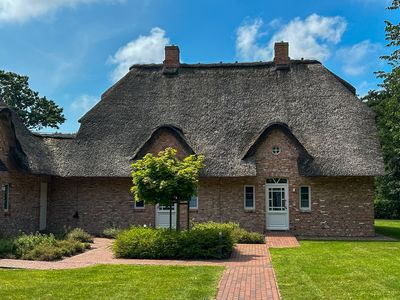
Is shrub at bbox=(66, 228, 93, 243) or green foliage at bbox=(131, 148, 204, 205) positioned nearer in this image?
green foliage at bbox=(131, 148, 204, 205)

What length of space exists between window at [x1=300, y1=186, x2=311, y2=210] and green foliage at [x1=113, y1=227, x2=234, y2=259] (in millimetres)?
8032

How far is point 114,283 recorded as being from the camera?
10.9 meters

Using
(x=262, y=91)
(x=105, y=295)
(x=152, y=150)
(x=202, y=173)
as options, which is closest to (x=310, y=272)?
(x=105, y=295)

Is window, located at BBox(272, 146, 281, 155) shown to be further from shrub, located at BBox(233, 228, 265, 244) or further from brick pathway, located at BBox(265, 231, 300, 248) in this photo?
shrub, located at BBox(233, 228, 265, 244)

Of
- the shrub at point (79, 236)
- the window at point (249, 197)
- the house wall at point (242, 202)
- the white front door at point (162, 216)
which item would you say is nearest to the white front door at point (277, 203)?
the house wall at point (242, 202)

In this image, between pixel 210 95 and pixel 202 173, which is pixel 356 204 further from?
pixel 210 95

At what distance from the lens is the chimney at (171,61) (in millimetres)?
27891

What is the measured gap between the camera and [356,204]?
73.6 ft

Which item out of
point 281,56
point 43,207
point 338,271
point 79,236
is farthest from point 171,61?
point 338,271

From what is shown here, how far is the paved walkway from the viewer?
10.2 metres

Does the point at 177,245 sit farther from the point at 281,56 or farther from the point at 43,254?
the point at 281,56

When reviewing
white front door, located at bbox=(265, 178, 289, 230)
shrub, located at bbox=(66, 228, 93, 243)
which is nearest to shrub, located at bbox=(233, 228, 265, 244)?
white front door, located at bbox=(265, 178, 289, 230)

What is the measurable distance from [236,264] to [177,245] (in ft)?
7.42

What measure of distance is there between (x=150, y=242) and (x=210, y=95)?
12402 mm
